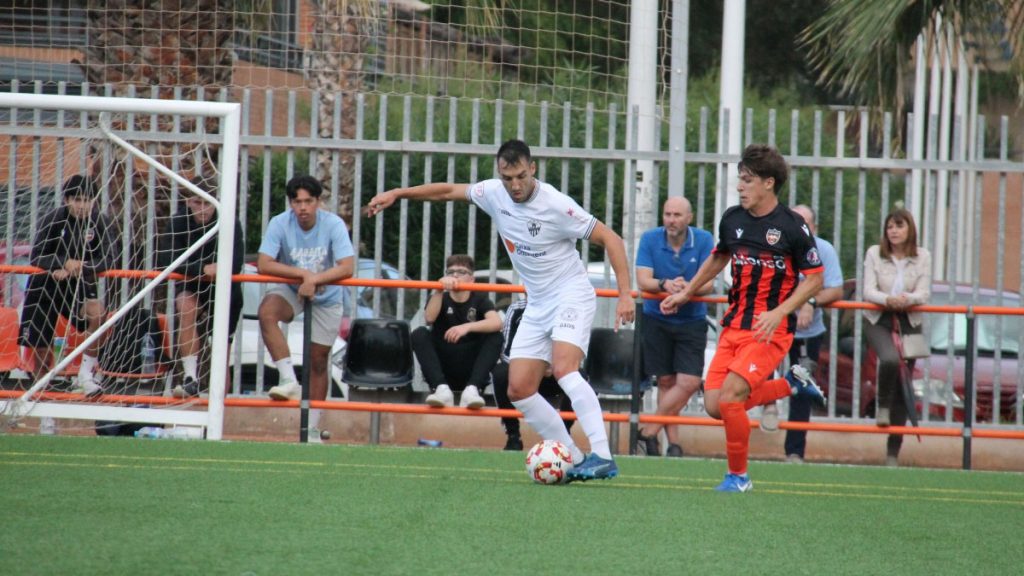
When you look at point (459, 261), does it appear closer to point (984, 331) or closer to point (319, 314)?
point (319, 314)

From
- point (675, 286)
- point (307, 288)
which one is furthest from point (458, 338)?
point (675, 286)

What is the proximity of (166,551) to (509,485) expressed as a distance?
2.89m

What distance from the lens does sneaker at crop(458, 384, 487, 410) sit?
406 inches

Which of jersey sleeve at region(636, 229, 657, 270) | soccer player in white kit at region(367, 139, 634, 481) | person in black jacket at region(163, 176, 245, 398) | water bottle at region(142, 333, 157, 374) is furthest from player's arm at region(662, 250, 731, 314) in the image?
water bottle at region(142, 333, 157, 374)

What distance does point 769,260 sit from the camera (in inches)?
312

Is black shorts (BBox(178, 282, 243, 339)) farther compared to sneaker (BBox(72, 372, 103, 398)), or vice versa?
black shorts (BBox(178, 282, 243, 339))

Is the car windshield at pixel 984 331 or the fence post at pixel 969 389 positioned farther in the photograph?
the car windshield at pixel 984 331

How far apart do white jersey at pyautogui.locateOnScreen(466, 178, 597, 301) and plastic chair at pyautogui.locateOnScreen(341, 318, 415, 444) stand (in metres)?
2.71

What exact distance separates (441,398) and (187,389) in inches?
71.9

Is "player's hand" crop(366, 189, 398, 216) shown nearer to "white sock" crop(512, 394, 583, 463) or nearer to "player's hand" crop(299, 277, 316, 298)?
"white sock" crop(512, 394, 583, 463)

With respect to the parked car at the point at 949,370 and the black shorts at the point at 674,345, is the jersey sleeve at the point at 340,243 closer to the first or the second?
the black shorts at the point at 674,345

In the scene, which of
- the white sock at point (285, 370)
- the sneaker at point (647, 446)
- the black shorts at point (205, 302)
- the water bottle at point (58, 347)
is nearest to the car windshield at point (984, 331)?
the sneaker at point (647, 446)

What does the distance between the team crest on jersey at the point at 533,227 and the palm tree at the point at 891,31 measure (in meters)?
5.65

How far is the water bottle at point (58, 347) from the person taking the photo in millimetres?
10359
